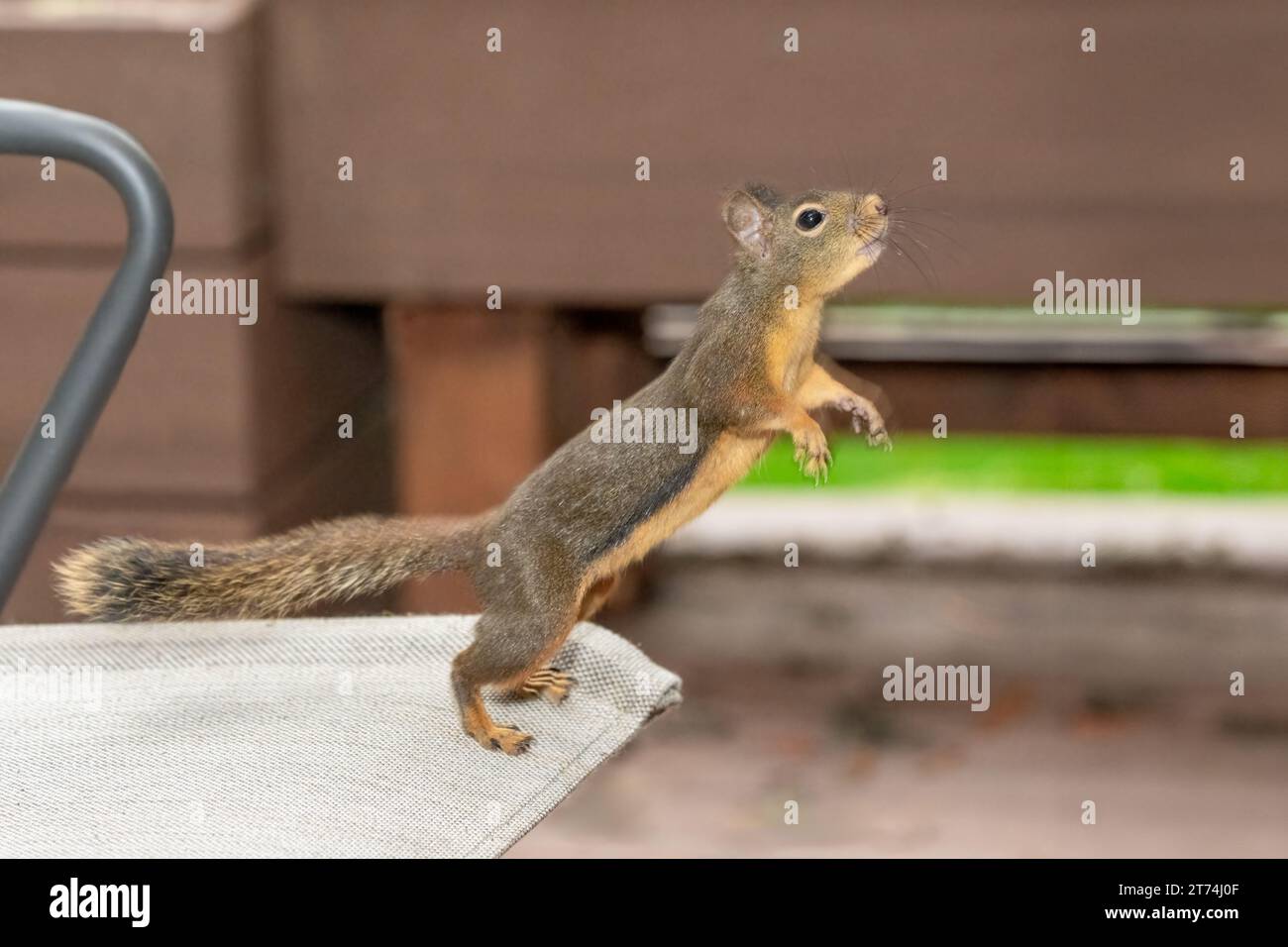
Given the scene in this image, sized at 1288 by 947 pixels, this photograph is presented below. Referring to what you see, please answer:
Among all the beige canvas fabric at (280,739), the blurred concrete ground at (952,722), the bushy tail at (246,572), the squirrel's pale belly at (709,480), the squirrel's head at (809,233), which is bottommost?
the blurred concrete ground at (952,722)

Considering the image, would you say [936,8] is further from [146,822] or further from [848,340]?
[146,822]

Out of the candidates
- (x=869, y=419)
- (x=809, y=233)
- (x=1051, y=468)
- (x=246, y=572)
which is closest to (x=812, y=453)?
(x=869, y=419)

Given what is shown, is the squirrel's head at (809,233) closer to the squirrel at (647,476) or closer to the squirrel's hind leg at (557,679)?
the squirrel at (647,476)

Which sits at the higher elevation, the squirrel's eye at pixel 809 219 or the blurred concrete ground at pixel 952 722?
the squirrel's eye at pixel 809 219

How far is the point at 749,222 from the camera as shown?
3.80ft

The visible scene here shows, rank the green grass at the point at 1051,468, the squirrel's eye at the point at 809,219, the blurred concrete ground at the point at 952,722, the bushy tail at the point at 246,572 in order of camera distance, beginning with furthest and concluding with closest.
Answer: the green grass at the point at 1051,468 → the blurred concrete ground at the point at 952,722 → the bushy tail at the point at 246,572 → the squirrel's eye at the point at 809,219

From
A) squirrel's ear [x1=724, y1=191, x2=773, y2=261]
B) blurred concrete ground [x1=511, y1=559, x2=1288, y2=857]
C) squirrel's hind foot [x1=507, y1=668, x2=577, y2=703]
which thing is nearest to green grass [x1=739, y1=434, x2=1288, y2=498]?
blurred concrete ground [x1=511, y1=559, x2=1288, y2=857]

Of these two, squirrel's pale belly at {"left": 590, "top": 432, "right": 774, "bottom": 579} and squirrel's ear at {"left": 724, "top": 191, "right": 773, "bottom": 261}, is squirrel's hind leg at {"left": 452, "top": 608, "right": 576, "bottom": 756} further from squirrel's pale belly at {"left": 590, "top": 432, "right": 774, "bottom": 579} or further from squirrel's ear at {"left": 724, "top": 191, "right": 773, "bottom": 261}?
squirrel's ear at {"left": 724, "top": 191, "right": 773, "bottom": 261}

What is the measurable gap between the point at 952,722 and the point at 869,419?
189cm

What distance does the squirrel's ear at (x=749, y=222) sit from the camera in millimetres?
1147

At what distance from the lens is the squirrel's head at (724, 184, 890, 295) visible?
1.11 m

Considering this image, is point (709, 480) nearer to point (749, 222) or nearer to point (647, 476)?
point (647, 476)

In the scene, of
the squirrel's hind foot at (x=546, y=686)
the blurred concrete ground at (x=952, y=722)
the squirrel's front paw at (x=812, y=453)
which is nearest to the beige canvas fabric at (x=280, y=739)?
the squirrel's hind foot at (x=546, y=686)

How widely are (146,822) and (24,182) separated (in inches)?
58.2
